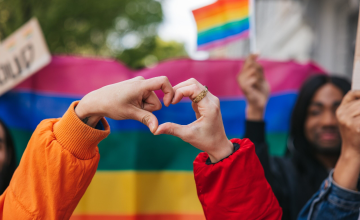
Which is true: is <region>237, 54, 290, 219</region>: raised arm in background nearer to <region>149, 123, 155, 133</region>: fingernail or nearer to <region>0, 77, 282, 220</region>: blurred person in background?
<region>0, 77, 282, 220</region>: blurred person in background

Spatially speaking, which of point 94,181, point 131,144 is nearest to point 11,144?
point 94,181

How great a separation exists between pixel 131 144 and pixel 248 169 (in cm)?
128

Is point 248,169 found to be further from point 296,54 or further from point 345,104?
point 296,54

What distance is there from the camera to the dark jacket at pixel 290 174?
1882 millimetres

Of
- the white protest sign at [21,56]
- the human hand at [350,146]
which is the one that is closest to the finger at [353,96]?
the human hand at [350,146]

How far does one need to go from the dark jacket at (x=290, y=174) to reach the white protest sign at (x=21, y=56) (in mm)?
1432

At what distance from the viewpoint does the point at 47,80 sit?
235cm

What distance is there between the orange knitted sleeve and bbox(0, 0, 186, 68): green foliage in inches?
213

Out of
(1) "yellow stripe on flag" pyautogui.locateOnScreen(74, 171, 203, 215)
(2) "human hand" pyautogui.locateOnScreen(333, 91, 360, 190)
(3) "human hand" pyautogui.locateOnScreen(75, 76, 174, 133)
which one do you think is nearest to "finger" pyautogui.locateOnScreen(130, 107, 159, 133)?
(3) "human hand" pyautogui.locateOnScreen(75, 76, 174, 133)

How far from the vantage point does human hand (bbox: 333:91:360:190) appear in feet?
4.37

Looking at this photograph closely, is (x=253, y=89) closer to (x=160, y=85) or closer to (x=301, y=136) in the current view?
(x=301, y=136)

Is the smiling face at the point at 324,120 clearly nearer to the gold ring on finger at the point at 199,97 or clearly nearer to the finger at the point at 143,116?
the gold ring on finger at the point at 199,97

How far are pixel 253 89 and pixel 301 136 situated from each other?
0.54 metres

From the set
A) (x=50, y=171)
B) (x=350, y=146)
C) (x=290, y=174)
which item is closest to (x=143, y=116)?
(x=50, y=171)
